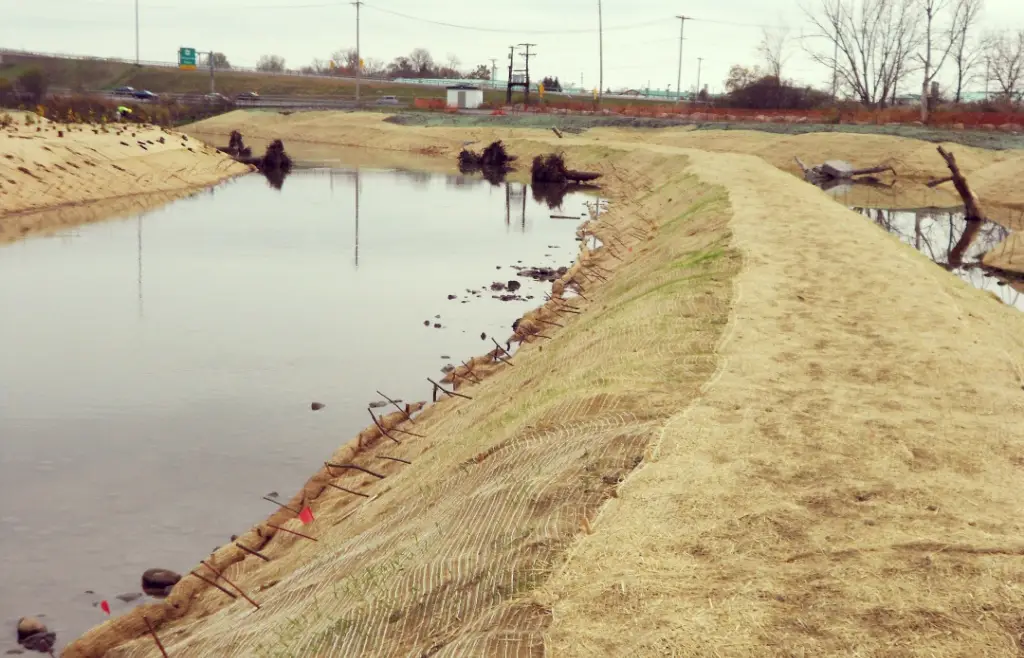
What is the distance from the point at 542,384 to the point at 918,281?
640cm

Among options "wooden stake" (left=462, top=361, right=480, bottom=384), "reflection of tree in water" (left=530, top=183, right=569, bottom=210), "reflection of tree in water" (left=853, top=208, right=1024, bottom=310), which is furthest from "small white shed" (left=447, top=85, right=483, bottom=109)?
"wooden stake" (left=462, top=361, right=480, bottom=384)

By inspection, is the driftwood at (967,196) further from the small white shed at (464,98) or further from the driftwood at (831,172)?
the small white shed at (464,98)

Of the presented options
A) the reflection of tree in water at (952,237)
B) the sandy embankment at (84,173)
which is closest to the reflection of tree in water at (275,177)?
the sandy embankment at (84,173)

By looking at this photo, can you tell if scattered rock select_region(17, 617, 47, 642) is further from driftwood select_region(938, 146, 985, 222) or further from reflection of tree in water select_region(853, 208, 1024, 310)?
driftwood select_region(938, 146, 985, 222)

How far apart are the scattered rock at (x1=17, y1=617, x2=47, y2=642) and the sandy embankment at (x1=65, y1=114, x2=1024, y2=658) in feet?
1.92

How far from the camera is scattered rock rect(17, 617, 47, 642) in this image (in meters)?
8.16

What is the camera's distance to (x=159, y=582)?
9.11 m

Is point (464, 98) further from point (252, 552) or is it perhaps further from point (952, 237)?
point (252, 552)

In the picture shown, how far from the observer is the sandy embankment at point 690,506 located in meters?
5.35

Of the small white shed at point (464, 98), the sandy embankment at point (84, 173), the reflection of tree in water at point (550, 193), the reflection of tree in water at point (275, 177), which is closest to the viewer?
the sandy embankment at point (84, 173)

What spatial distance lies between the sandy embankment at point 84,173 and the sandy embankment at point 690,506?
75.2 feet

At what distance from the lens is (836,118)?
66938 mm

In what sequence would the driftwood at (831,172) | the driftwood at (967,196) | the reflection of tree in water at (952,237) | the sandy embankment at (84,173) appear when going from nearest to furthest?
the reflection of tree in water at (952,237), the sandy embankment at (84,173), the driftwood at (967,196), the driftwood at (831,172)

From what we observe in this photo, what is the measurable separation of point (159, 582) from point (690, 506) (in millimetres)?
4976
